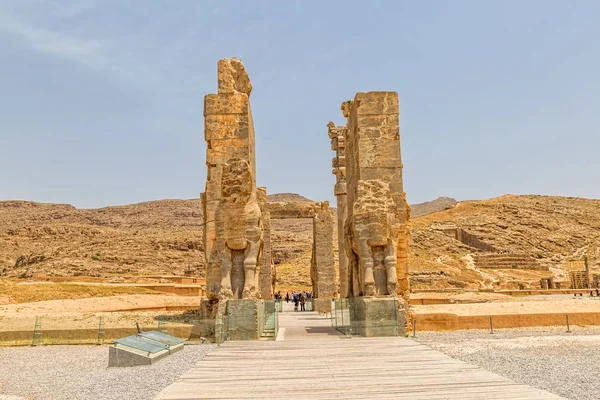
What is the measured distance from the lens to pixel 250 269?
9.06 meters

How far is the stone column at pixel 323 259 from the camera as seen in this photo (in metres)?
19.6

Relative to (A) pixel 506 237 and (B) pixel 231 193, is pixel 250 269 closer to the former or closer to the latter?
(B) pixel 231 193

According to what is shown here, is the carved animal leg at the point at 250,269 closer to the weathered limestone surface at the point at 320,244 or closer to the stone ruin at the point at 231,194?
the stone ruin at the point at 231,194

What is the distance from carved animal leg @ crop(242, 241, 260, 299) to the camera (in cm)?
895

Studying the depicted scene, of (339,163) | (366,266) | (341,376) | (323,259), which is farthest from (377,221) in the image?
(323,259)

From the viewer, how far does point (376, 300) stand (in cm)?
887

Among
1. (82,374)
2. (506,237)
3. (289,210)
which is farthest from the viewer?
(506,237)

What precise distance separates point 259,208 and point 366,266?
2.19m

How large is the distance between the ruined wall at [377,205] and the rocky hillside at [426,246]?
22.4 metres

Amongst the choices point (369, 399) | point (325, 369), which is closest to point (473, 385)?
point (369, 399)

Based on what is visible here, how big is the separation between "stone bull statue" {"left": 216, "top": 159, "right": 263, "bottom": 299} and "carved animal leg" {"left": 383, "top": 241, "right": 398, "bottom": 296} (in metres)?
2.20

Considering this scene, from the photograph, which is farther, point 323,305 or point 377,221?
point 323,305

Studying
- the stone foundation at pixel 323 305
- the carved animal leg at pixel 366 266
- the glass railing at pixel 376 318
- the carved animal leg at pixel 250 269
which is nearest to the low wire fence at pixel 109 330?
the carved animal leg at pixel 250 269

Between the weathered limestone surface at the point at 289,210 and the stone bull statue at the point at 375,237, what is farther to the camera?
the weathered limestone surface at the point at 289,210
